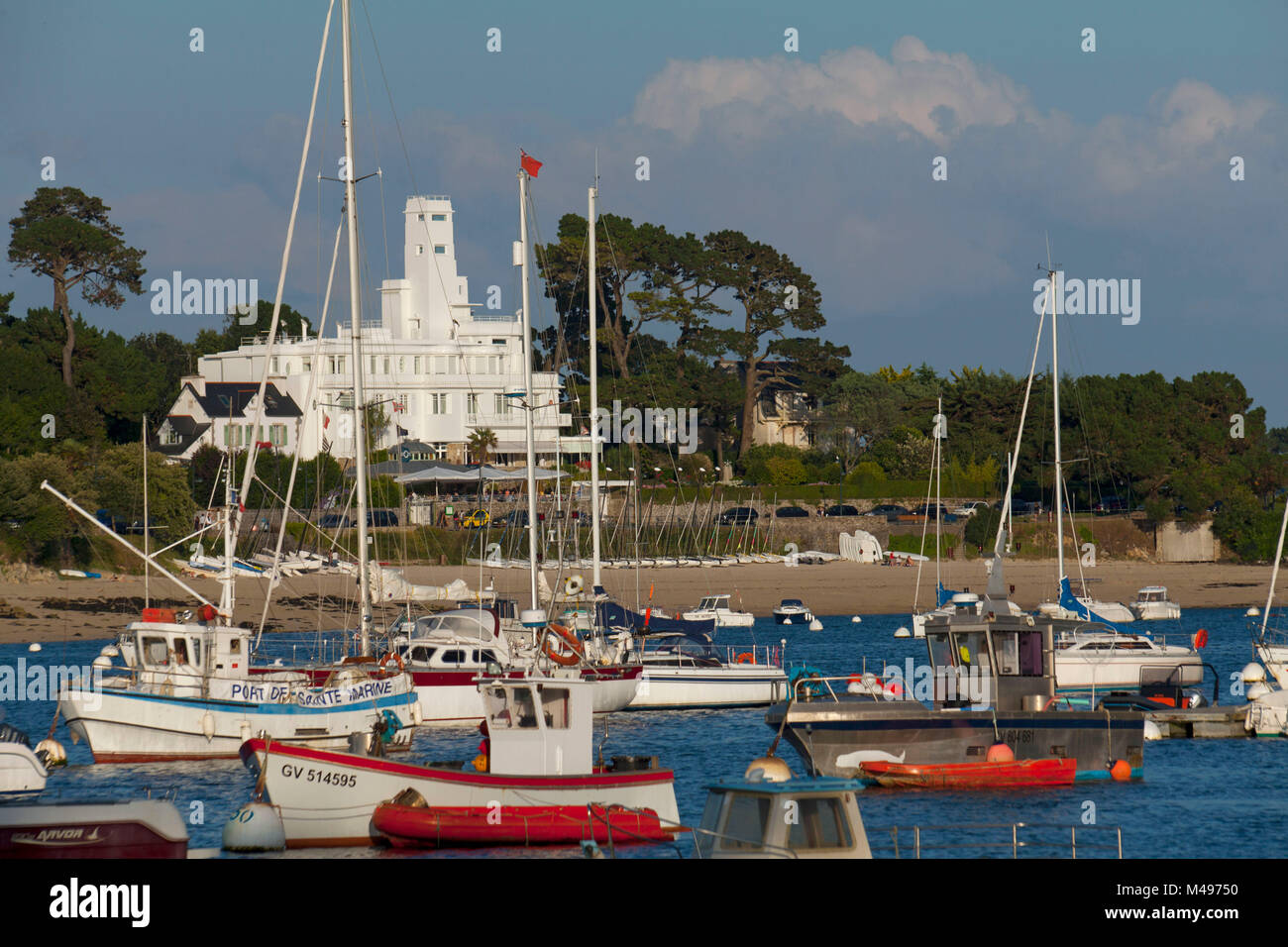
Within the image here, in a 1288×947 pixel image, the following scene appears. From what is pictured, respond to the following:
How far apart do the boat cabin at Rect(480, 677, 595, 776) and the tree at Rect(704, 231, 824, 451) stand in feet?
309

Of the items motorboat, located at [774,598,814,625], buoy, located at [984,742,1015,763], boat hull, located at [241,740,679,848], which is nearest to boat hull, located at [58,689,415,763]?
boat hull, located at [241,740,679,848]

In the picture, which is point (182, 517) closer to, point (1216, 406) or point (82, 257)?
point (82, 257)

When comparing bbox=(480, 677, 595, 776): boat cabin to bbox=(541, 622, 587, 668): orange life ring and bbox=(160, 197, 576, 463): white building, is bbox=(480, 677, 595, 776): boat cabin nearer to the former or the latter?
bbox=(541, 622, 587, 668): orange life ring

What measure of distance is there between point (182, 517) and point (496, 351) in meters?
42.1

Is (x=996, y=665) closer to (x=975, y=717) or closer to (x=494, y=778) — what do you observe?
(x=975, y=717)

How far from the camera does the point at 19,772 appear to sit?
26484 mm

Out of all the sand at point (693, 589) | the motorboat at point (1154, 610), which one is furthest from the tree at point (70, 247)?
the motorboat at point (1154, 610)

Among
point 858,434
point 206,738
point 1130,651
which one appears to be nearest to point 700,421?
point 858,434

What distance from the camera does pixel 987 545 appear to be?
90.9 m

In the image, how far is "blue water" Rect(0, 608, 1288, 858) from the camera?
2555 centimetres

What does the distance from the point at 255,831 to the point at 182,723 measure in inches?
451

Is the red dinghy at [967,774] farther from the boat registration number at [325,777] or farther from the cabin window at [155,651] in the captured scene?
the cabin window at [155,651]

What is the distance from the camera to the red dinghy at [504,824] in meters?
22.5

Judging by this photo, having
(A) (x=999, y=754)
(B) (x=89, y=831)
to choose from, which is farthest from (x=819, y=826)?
(A) (x=999, y=754)
